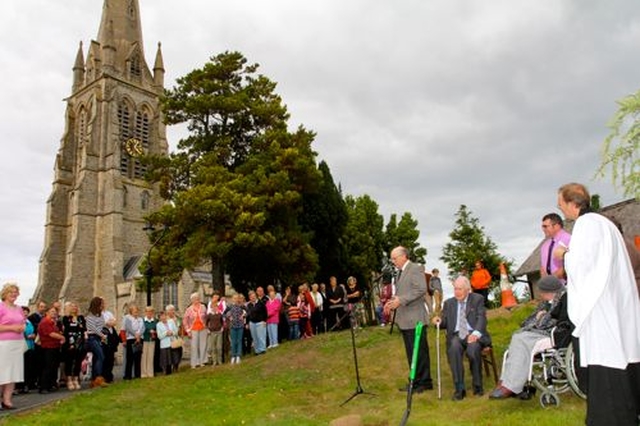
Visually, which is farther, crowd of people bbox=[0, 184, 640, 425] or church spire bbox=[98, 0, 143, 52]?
church spire bbox=[98, 0, 143, 52]

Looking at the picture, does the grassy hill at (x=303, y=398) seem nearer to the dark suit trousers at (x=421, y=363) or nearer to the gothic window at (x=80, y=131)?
the dark suit trousers at (x=421, y=363)

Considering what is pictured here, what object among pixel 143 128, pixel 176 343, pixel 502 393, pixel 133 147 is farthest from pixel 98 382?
pixel 143 128

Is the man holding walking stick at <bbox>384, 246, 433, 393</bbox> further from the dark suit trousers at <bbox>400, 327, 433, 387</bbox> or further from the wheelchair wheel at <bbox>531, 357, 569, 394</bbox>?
the wheelchair wheel at <bbox>531, 357, 569, 394</bbox>

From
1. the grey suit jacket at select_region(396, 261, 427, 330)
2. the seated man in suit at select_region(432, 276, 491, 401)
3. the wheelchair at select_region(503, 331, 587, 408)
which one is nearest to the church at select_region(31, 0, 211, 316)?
the grey suit jacket at select_region(396, 261, 427, 330)

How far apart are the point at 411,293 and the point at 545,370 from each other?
254 centimetres

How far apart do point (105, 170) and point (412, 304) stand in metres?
56.2

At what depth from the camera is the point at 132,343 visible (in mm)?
15172

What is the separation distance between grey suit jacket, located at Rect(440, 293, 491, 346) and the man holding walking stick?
0.43m

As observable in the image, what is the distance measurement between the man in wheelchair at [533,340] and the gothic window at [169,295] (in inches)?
1844

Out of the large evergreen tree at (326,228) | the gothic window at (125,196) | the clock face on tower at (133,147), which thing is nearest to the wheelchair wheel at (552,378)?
the large evergreen tree at (326,228)

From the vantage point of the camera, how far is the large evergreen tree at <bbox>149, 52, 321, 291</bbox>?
66.3 feet

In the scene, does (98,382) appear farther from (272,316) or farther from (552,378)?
(552,378)

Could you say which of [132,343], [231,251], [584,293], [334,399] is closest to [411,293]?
[334,399]

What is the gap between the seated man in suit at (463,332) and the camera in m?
8.34
